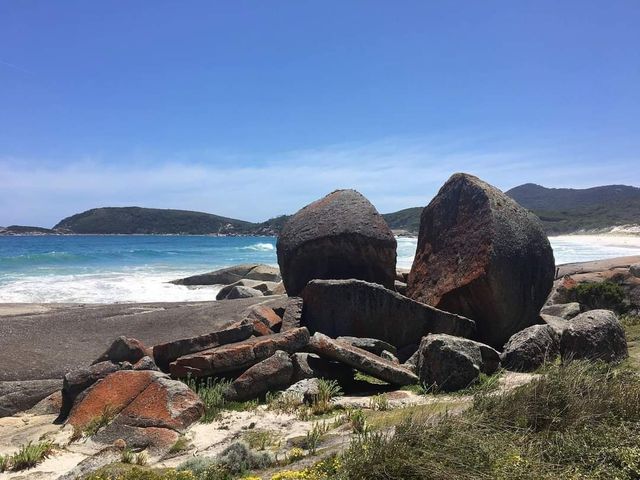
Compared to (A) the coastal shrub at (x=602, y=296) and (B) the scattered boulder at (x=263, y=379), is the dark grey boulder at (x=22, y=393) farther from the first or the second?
(A) the coastal shrub at (x=602, y=296)

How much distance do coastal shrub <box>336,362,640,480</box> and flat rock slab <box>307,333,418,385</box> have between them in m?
2.13

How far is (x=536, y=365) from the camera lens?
7887mm

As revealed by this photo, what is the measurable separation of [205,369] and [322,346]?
5.11ft

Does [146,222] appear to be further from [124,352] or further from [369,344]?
[369,344]

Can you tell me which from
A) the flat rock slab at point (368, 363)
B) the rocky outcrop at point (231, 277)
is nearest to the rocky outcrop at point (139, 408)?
the flat rock slab at point (368, 363)

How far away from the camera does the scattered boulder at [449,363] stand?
23.2 ft

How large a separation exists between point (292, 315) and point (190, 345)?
6.12ft

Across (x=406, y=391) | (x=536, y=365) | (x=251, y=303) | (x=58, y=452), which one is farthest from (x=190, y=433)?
(x=251, y=303)

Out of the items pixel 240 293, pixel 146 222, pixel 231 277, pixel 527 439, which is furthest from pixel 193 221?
pixel 527 439

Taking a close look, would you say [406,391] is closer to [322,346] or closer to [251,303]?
[322,346]

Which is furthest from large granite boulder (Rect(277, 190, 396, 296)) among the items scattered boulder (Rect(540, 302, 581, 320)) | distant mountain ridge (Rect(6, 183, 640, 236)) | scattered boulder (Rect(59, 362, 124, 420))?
distant mountain ridge (Rect(6, 183, 640, 236))

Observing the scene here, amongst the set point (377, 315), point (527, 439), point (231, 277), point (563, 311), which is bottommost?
point (231, 277)

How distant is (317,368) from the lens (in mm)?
7684

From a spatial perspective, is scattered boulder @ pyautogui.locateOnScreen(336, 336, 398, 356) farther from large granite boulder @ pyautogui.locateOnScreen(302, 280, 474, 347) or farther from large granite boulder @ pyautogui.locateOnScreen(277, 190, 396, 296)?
large granite boulder @ pyautogui.locateOnScreen(277, 190, 396, 296)
